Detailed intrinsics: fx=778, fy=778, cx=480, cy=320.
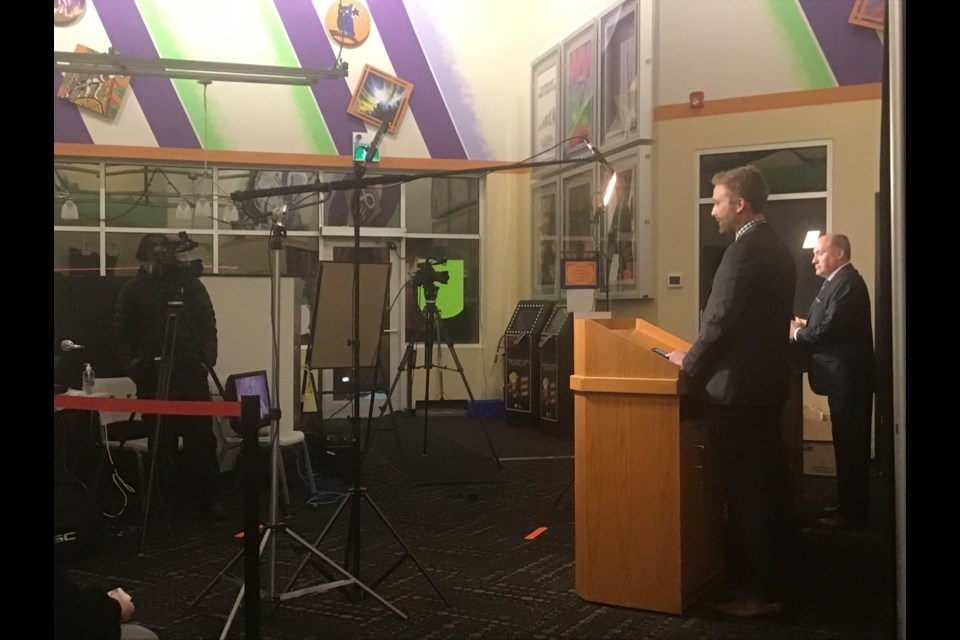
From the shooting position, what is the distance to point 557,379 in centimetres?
735

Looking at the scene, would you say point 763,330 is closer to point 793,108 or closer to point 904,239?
point 904,239

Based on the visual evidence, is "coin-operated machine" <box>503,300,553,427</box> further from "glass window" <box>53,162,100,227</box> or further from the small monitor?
"glass window" <box>53,162,100,227</box>

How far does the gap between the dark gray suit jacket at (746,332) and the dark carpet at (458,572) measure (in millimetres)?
578

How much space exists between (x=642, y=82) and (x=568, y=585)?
4644mm

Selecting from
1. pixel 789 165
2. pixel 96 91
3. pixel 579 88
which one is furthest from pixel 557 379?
pixel 96 91

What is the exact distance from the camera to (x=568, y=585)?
319cm

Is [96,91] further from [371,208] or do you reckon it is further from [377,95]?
[371,208]

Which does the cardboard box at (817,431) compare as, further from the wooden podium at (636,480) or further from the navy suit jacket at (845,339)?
the wooden podium at (636,480)

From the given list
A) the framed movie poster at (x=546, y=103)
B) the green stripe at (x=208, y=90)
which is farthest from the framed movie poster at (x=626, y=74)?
the green stripe at (x=208, y=90)

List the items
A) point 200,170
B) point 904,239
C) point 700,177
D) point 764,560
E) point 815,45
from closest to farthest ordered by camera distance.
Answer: point 904,239
point 764,560
point 815,45
point 700,177
point 200,170

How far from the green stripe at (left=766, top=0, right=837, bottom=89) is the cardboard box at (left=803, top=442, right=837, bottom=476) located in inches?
105

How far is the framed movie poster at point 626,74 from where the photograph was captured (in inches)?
256
